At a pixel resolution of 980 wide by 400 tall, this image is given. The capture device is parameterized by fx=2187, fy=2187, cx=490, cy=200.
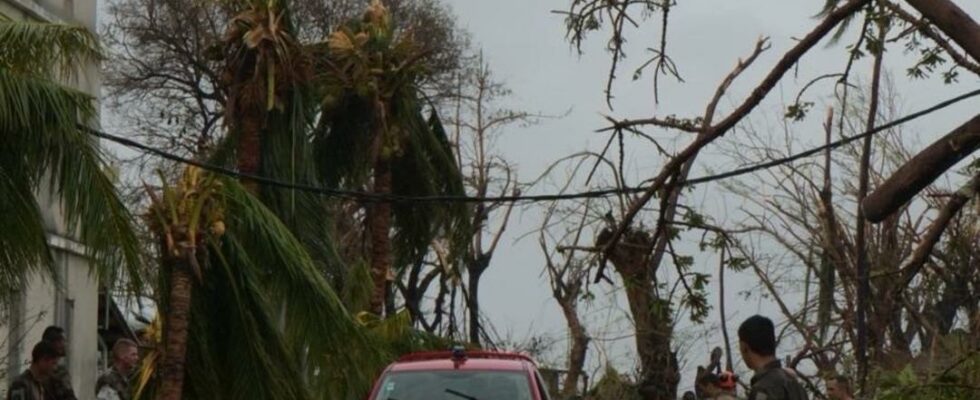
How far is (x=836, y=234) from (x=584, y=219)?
18.0ft

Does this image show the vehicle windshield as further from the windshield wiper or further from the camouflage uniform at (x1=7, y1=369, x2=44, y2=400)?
the camouflage uniform at (x1=7, y1=369, x2=44, y2=400)

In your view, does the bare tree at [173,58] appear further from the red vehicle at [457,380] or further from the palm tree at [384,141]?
the red vehicle at [457,380]

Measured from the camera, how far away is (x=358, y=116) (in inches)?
1283

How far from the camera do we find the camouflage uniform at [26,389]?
16156 mm

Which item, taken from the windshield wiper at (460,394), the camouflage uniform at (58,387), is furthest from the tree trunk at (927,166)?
the camouflage uniform at (58,387)

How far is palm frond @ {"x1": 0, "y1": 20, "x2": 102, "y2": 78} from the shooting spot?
16.0m

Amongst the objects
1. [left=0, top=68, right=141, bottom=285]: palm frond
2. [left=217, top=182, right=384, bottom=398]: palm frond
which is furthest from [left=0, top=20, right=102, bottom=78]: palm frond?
[left=217, top=182, right=384, bottom=398]: palm frond

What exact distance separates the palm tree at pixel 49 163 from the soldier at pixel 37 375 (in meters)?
0.63

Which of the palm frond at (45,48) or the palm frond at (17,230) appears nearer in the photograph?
the palm frond at (17,230)

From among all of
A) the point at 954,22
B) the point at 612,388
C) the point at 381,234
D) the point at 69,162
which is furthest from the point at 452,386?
the point at 381,234

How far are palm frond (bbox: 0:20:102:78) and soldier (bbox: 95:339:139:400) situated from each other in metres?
2.35

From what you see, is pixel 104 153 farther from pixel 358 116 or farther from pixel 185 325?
pixel 358 116

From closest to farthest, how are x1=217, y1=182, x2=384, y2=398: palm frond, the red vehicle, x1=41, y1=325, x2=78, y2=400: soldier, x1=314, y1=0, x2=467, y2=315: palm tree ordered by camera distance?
1. x1=41, y1=325, x2=78, y2=400: soldier
2. the red vehicle
3. x1=217, y1=182, x2=384, y2=398: palm frond
4. x1=314, y1=0, x2=467, y2=315: palm tree

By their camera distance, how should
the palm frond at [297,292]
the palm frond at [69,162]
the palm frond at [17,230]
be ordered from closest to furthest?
the palm frond at [69,162] → the palm frond at [17,230] → the palm frond at [297,292]
